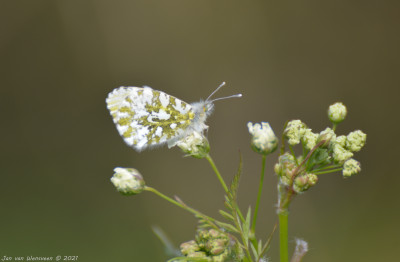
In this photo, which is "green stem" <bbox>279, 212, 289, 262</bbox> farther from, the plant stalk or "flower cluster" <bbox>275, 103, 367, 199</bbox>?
"flower cluster" <bbox>275, 103, 367, 199</bbox>

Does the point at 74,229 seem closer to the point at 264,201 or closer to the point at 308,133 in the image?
the point at 264,201

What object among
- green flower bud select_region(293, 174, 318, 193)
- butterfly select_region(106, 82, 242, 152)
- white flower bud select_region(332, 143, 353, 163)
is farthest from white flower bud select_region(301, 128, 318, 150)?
butterfly select_region(106, 82, 242, 152)

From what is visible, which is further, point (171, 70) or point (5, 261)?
point (171, 70)

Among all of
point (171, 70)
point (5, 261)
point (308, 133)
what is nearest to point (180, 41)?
point (171, 70)

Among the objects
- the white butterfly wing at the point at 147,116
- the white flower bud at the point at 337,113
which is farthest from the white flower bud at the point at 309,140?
the white butterfly wing at the point at 147,116

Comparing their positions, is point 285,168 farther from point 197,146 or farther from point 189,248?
point 197,146
